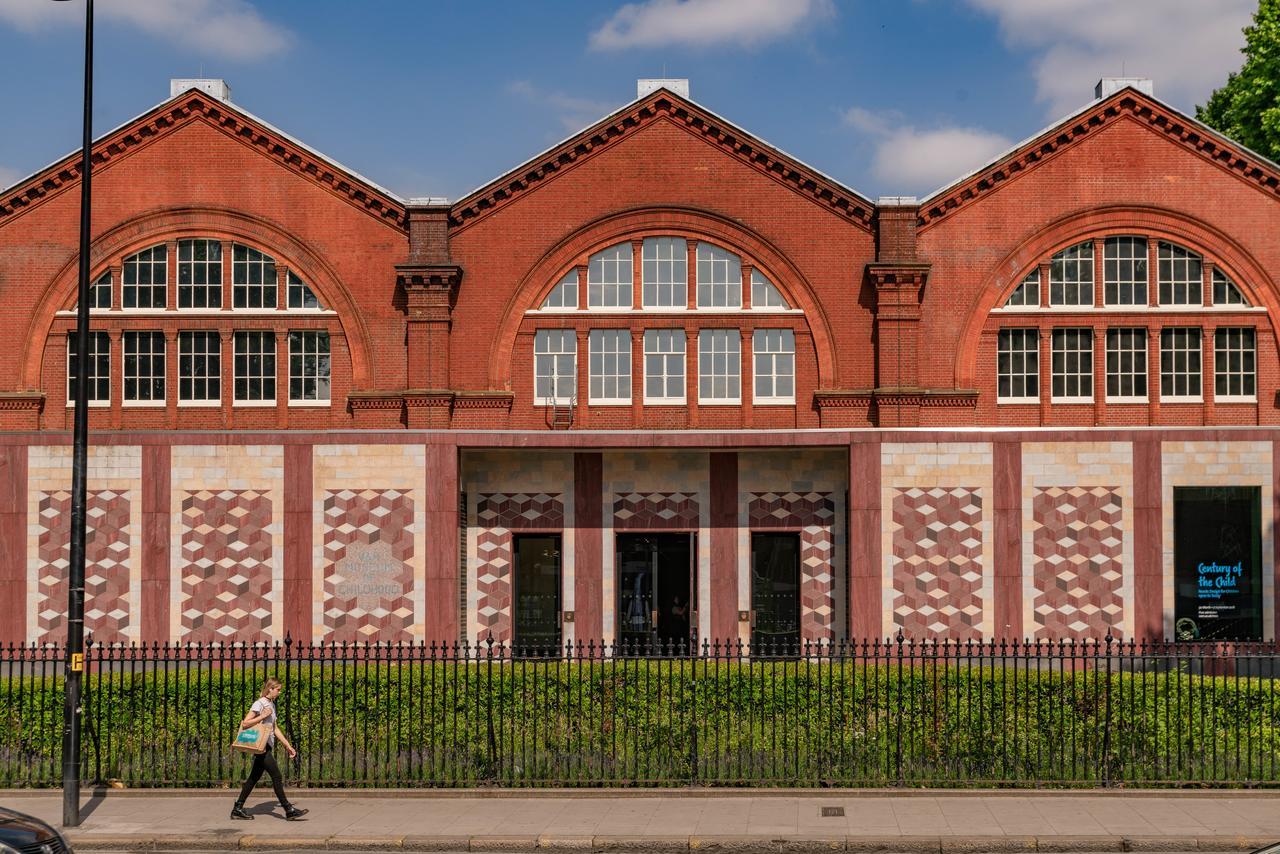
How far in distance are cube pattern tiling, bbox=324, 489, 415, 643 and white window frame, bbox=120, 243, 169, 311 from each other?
20.8 ft

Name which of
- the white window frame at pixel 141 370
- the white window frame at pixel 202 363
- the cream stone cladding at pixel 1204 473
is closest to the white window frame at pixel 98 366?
the white window frame at pixel 141 370

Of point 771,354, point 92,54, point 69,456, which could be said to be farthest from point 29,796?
point 771,354

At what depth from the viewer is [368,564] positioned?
1224 inches

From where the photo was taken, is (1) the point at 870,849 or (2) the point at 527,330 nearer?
(1) the point at 870,849

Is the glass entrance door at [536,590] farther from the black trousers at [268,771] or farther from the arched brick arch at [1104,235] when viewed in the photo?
the black trousers at [268,771]

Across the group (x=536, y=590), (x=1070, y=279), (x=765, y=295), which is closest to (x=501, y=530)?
(x=536, y=590)

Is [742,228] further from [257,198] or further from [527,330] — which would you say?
[257,198]

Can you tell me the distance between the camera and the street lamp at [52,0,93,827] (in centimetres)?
1709

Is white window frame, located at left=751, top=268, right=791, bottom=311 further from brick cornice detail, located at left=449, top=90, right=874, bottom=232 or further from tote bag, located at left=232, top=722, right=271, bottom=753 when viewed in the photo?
tote bag, located at left=232, top=722, right=271, bottom=753

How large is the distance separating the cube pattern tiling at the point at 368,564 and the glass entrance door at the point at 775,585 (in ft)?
25.9

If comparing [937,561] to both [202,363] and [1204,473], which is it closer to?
[1204,473]

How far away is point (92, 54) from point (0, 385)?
16.4m

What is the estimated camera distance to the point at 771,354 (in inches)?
1273

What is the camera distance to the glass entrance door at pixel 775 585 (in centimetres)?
3231
